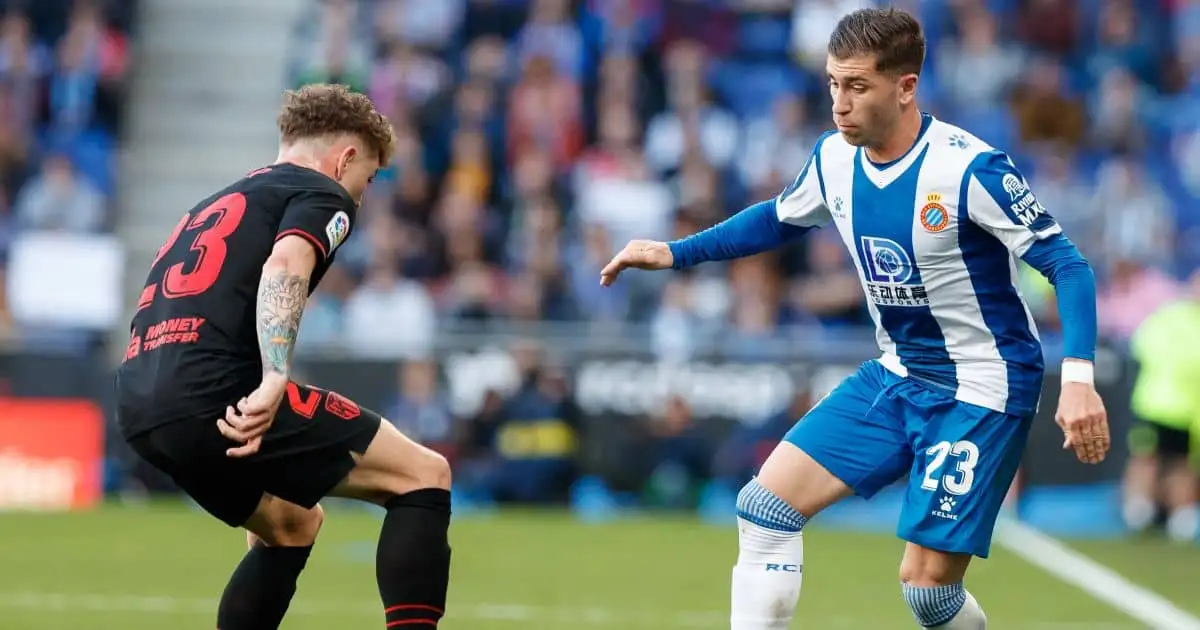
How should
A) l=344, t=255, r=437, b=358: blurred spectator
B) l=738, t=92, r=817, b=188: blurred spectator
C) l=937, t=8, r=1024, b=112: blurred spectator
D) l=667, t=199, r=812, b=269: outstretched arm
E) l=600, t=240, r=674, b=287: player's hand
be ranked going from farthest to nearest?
l=937, t=8, r=1024, b=112: blurred spectator, l=738, t=92, r=817, b=188: blurred spectator, l=344, t=255, r=437, b=358: blurred spectator, l=667, t=199, r=812, b=269: outstretched arm, l=600, t=240, r=674, b=287: player's hand

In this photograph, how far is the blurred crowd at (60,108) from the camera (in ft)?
51.3

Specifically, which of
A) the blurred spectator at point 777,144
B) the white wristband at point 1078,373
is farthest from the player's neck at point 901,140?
the blurred spectator at point 777,144

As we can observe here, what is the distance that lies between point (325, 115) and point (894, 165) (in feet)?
6.14

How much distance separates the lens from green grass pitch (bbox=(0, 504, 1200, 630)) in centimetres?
868

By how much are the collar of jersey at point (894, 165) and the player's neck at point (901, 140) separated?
0.01 meters

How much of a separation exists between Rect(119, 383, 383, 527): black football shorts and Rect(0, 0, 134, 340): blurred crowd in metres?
10.6

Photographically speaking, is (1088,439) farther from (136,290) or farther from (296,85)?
(296,85)

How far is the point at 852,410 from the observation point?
5.94 m

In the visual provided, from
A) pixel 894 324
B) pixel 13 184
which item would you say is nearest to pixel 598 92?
pixel 13 184

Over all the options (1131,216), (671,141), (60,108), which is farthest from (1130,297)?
(60,108)

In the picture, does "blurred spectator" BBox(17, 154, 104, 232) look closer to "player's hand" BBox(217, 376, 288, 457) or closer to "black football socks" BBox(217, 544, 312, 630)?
"black football socks" BBox(217, 544, 312, 630)

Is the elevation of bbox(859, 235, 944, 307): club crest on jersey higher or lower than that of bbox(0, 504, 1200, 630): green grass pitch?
higher

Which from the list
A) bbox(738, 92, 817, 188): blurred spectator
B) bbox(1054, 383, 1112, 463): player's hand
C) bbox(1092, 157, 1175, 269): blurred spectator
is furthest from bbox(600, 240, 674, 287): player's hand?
bbox(1092, 157, 1175, 269): blurred spectator

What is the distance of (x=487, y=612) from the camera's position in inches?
347
